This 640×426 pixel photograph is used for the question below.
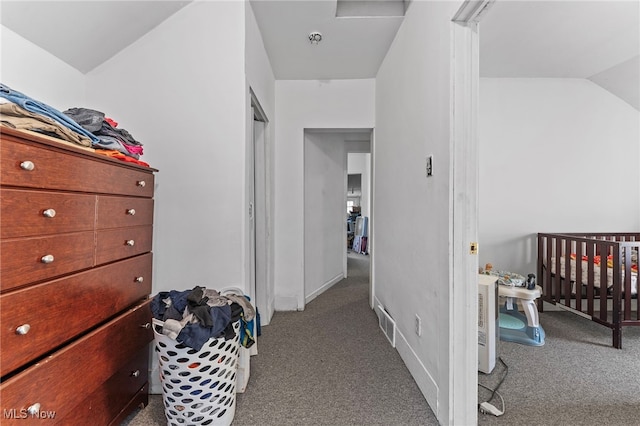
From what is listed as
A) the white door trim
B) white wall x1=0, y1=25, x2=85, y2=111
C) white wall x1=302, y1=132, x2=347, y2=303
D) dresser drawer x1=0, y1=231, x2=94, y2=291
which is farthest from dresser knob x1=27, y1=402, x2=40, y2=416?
white wall x1=302, y1=132, x2=347, y2=303

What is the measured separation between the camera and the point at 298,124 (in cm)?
305

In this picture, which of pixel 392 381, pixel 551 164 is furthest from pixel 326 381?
pixel 551 164

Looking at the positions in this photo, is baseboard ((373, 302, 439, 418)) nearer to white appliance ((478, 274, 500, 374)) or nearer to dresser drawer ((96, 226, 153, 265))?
white appliance ((478, 274, 500, 374))

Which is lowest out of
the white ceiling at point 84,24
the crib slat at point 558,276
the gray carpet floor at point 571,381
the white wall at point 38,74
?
the gray carpet floor at point 571,381

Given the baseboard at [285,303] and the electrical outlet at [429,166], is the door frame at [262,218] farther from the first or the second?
the electrical outlet at [429,166]

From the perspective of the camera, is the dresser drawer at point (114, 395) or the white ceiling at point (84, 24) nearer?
the dresser drawer at point (114, 395)

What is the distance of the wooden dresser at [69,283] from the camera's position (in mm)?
843

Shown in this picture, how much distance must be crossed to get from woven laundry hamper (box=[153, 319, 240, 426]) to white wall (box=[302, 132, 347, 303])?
1943mm

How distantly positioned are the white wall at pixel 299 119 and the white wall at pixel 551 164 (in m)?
1.34

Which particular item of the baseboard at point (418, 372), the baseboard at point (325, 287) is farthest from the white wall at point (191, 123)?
the baseboard at point (325, 287)

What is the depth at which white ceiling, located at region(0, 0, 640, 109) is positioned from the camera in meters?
1.51

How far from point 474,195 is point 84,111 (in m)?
1.88

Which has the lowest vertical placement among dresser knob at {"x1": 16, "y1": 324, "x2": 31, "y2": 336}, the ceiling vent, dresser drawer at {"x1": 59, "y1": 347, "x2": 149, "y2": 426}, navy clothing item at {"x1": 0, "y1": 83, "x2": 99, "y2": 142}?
dresser drawer at {"x1": 59, "y1": 347, "x2": 149, "y2": 426}

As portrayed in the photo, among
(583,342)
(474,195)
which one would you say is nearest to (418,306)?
(474,195)
